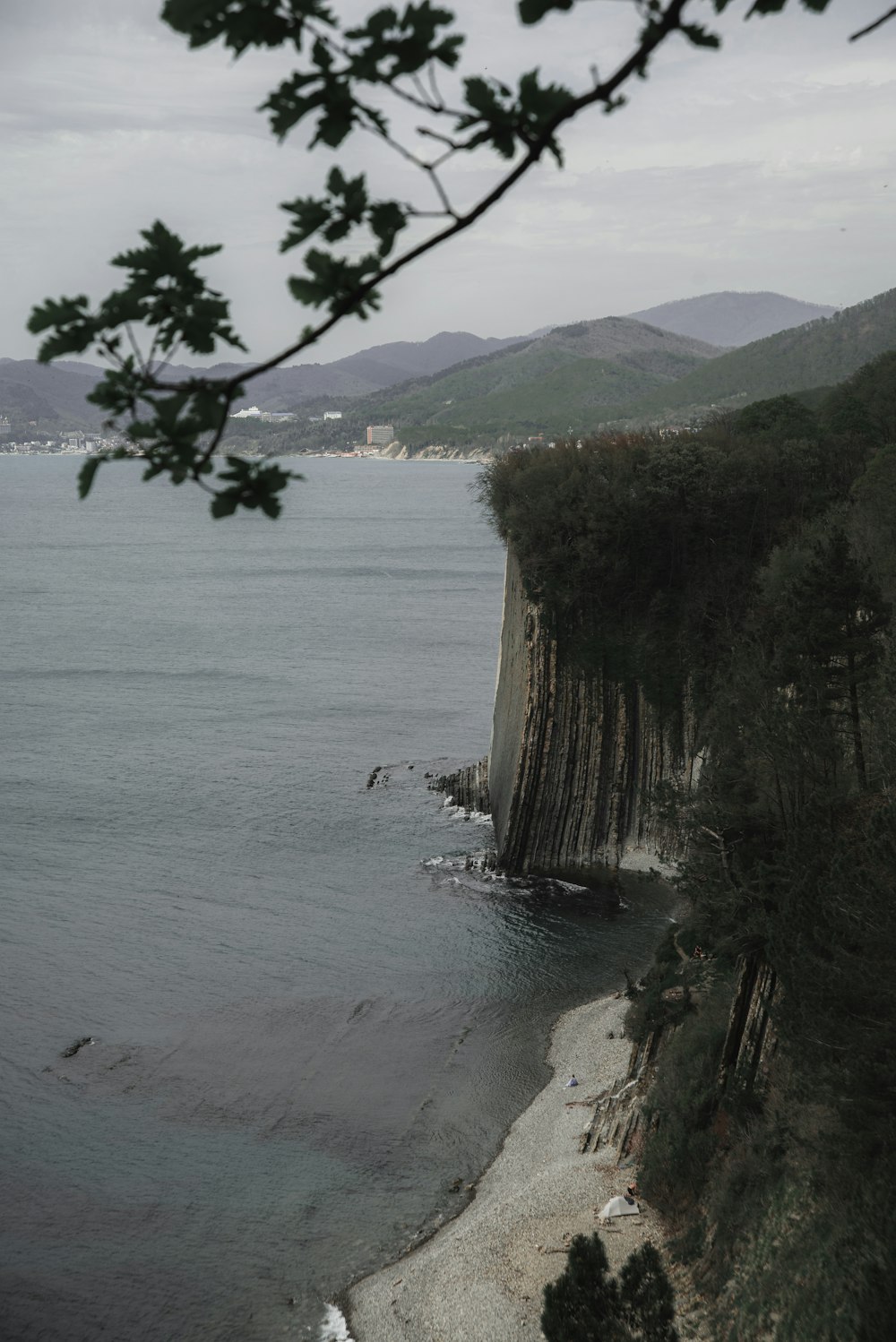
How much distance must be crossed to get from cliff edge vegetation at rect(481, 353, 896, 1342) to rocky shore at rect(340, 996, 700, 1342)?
0.90 meters

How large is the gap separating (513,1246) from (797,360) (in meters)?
120

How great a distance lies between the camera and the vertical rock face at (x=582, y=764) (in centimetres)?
3241

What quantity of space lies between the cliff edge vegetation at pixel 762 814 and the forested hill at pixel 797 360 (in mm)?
70950

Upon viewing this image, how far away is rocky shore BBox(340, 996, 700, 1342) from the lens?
1647 centimetres

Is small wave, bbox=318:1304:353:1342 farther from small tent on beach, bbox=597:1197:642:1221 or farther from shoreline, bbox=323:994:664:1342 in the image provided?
small tent on beach, bbox=597:1197:642:1221

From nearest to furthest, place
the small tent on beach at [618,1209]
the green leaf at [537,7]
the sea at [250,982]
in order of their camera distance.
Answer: the green leaf at [537,7]
the small tent on beach at [618,1209]
the sea at [250,982]

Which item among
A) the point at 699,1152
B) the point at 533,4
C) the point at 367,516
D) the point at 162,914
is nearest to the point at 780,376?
the point at 367,516

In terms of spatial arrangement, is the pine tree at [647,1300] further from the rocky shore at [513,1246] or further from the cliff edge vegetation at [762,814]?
the rocky shore at [513,1246]

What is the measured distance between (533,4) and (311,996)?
26.1 m

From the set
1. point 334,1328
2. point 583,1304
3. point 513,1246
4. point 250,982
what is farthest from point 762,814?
point 250,982

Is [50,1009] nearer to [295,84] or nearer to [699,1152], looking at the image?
[699,1152]

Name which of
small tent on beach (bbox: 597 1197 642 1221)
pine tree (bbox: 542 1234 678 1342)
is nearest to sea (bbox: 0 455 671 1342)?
small tent on beach (bbox: 597 1197 642 1221)

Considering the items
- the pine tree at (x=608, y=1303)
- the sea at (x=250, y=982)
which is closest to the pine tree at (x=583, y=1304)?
the pine tree at (x=608, y=1303)

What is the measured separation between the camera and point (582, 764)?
107 ft
